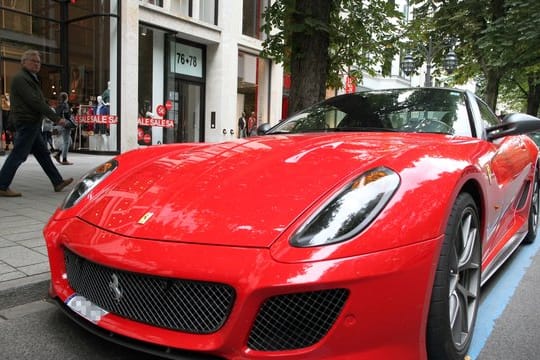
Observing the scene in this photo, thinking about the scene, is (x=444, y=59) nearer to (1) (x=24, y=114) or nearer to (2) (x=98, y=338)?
(1) (x=24, y=114)

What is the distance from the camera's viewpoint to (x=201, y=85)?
1747cm

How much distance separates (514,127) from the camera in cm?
306

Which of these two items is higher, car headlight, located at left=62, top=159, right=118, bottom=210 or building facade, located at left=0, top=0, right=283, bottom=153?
building facade, located at left=0, top=0, right=283, bottom=153

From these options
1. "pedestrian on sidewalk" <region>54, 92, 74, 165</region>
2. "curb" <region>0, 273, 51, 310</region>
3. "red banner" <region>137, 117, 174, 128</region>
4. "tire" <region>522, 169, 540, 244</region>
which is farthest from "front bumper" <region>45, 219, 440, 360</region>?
"red banner" <region>137, 117, 174, 128</region>

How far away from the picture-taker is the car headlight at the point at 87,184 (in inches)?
102

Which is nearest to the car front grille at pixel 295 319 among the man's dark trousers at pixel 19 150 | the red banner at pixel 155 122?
the man's dark trousers at pixel 19 150

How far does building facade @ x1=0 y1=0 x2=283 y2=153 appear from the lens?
13414mm

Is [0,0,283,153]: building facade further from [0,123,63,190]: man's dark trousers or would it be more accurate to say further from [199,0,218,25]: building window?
[0,123,63,190]: man's dark trousers

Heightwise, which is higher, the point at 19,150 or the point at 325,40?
the point at 325,40

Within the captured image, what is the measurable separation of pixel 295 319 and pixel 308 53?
549 centimetres

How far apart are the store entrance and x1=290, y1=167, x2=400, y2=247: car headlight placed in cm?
1486

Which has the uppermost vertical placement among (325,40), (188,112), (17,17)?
(17,17)

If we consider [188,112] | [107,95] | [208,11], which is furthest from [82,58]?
[208,11]

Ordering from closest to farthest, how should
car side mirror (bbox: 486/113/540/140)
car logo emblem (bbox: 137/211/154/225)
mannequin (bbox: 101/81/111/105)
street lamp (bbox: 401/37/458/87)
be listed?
1. car logo emblem (bbox: 137/211/154/225)
2. car side mirror (bbox: 486/113/540/140)
3. mannequin (bbox: 101/81/111/105)
4. street lamp (bbox: 401/37/458/87)
